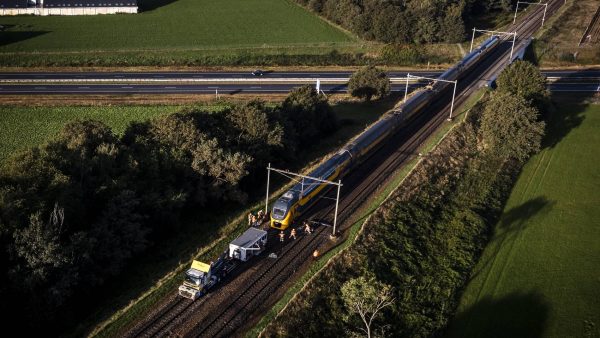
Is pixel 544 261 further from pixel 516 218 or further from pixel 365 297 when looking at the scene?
pixel 365 297

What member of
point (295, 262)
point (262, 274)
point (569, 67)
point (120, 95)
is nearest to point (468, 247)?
point (295, 262)

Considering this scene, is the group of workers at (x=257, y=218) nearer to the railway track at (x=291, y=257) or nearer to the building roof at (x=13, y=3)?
the railway track at (x=291, y=257)

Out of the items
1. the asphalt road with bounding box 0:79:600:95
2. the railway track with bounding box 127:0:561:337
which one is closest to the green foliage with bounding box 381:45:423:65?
the asphalt road with bounding box 0:79:600:95

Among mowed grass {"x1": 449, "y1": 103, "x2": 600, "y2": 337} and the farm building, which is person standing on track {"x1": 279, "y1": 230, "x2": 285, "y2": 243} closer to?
mowed grass {"x1": 449, "y1": 103, "x2": 600, "y2": 337}

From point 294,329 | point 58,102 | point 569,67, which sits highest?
point 569,67

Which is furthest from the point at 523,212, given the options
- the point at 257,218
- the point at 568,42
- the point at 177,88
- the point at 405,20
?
the point at 568,42

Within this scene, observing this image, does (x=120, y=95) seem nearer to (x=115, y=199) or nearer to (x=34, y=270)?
(x=115, y=199)
